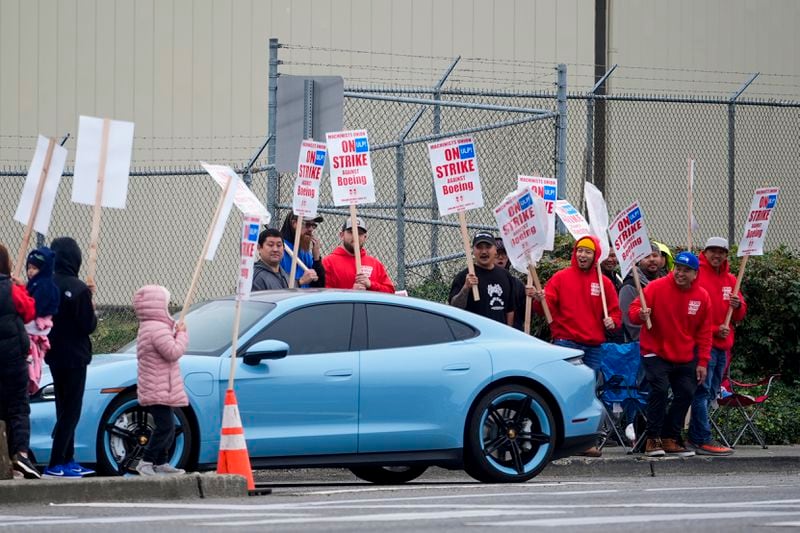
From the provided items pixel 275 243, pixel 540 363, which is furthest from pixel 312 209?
pixel 540 363

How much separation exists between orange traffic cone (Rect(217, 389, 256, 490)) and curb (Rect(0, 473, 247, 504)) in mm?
145

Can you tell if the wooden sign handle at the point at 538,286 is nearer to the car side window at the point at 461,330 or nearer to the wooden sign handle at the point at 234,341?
the car side window at the point at 461,330

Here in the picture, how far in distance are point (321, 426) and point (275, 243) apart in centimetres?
271

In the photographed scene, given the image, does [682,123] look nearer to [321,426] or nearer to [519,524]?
[321,426]

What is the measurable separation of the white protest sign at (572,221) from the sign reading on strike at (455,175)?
1.22m

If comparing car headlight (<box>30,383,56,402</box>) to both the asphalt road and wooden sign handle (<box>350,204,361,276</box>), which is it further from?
wooden sign handle (<box>350,204,361,276</box>)

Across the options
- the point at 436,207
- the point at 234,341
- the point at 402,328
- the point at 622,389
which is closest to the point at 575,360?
the point at 402,328

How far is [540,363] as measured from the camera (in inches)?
466

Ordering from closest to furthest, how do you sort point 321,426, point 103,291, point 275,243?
point 321,426, point 275,243, point 103,291

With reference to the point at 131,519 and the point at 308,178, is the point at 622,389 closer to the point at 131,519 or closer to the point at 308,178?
the point at 308,178

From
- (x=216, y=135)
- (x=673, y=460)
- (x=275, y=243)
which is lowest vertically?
(x=673, y=460)

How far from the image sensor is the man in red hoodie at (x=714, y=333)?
14.2m

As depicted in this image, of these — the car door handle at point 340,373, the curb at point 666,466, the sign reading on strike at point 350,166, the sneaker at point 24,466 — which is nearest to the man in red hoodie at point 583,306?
the curb at point 666,466

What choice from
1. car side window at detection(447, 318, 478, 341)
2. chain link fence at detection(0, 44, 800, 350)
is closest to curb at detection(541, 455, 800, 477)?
car side window at detection(447, 318, 478, 341)
